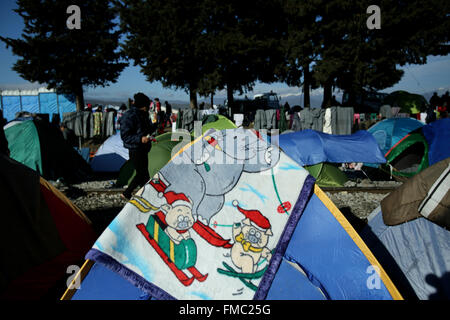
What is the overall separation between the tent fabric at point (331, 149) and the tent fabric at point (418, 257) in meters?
3.17

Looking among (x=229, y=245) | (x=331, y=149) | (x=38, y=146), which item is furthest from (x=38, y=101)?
(x=229, y=245)

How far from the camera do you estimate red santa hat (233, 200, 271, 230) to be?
8.08 ft

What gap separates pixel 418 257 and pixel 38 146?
7471mm

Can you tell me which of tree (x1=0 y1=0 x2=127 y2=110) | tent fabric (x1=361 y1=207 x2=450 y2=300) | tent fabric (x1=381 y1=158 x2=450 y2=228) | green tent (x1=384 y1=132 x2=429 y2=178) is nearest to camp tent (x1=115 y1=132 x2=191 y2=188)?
tent fabric (x1=381 y1=158 x2=450 y2=228)

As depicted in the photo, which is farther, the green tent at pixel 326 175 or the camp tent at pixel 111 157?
the camp tent at pixel 111 157

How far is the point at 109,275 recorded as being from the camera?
7.85ft

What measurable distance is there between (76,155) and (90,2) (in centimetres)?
1830

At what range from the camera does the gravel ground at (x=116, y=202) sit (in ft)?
16.1

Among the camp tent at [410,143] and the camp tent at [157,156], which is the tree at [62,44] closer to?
the camp tent at [157,156]

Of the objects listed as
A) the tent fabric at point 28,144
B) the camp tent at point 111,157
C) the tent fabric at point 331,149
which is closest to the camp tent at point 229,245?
the tent fabric at point 331,149

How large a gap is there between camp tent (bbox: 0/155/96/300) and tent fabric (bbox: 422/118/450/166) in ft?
23.1

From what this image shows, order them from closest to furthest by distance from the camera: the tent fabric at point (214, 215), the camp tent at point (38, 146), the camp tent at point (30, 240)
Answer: the tent fabric at point (214, 215) < the camp tent at point (30, 240) < the camp tent at point (38, 146)
